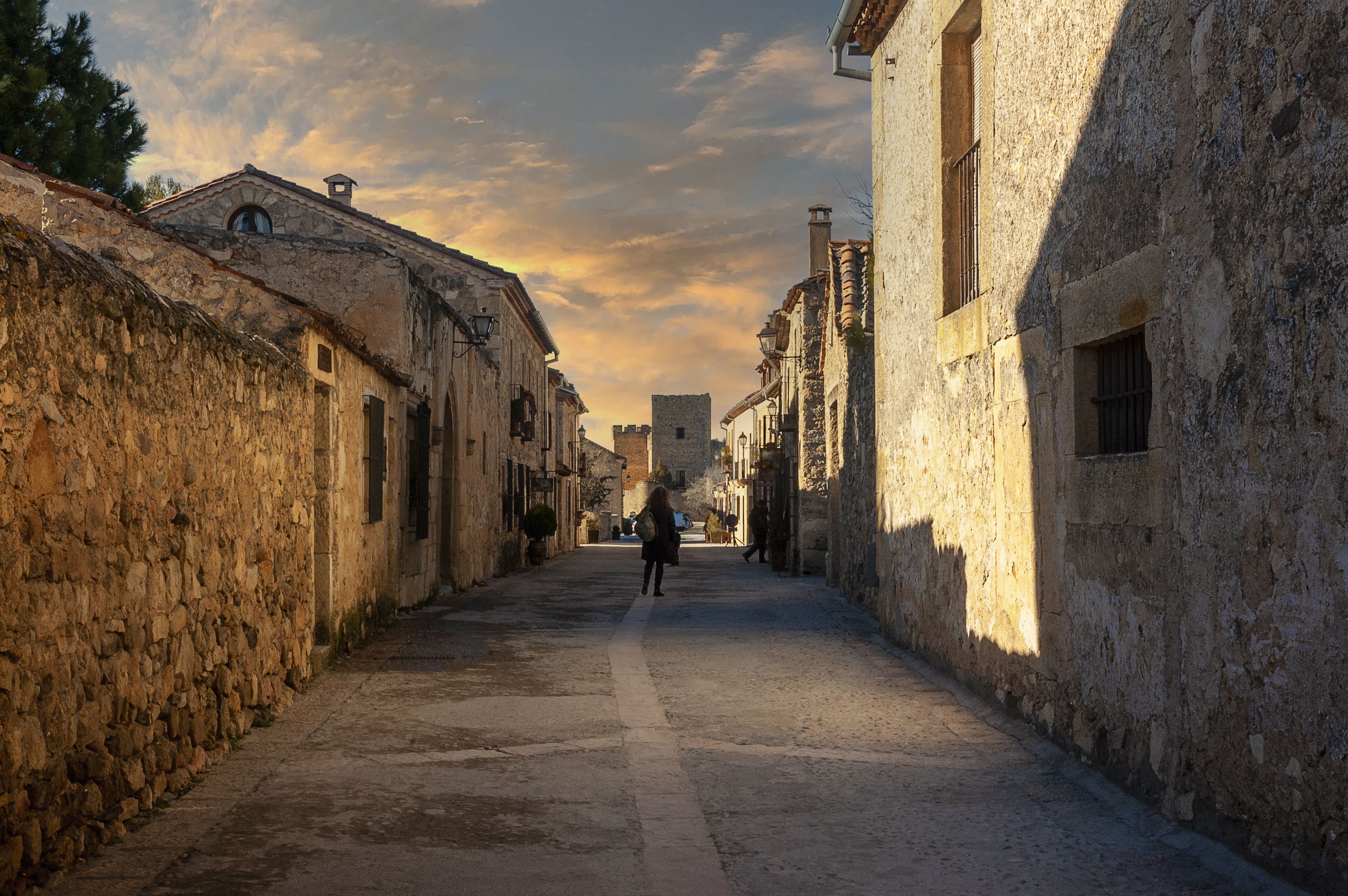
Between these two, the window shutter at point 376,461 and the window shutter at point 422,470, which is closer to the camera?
the window shutter at point 376,461

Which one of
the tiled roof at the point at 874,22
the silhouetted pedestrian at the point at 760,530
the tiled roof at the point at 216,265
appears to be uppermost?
the tiled roof at the point at 874,22

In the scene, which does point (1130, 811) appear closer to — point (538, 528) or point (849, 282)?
point (849, 282)

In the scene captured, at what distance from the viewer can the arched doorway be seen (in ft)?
53.7

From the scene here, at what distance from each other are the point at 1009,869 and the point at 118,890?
9.43 feet

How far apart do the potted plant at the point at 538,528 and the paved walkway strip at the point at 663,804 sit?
53.1 ft

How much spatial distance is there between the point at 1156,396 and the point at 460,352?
1286cm

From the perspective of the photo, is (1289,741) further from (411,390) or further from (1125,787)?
(411,390)

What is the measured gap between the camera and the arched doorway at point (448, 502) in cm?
1636

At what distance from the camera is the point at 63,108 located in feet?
70.9

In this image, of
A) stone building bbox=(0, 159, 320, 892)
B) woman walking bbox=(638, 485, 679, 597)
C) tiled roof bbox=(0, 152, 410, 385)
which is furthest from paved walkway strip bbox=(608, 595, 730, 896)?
woman walking bbox=(638, 485, 679, 597)

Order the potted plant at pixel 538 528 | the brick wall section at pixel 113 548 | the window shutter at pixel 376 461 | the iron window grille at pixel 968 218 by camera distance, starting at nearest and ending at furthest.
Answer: the brick wall section at pixel 113 548
the iron window grille at pixel 968 218
the window shutter at pixel 376 461
the potted plant at pixel 538 528

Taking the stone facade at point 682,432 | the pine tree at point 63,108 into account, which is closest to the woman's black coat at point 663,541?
the pine tree at point 63,108

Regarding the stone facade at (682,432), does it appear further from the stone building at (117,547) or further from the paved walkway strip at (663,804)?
the stone building at (117,547)

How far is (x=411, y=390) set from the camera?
13.0m
